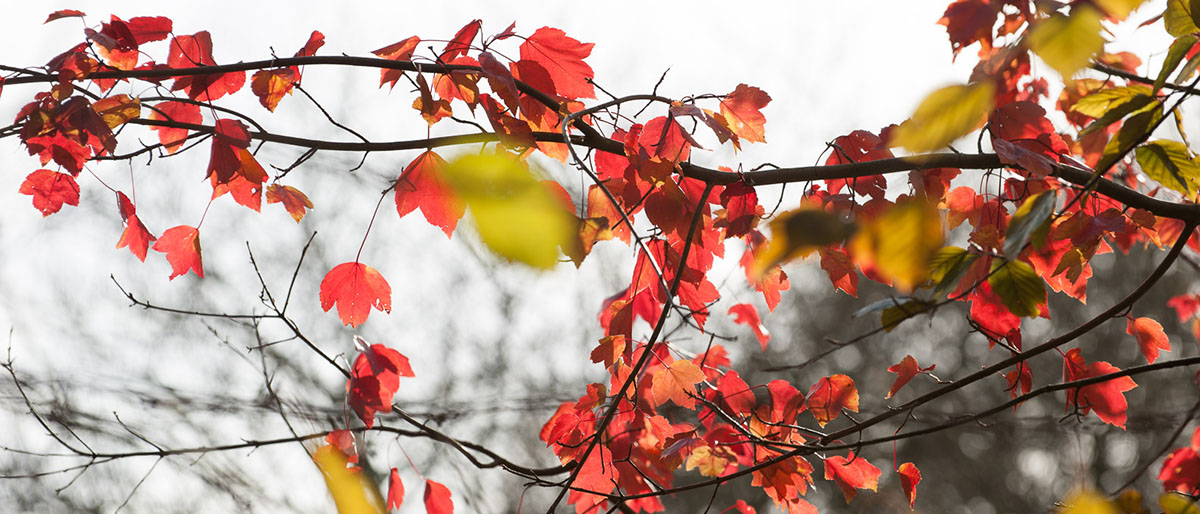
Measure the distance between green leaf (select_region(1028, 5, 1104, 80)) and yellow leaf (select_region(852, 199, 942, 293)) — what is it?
0.10 metres

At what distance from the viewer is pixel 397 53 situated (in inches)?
49.6

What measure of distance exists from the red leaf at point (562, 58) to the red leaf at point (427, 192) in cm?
26

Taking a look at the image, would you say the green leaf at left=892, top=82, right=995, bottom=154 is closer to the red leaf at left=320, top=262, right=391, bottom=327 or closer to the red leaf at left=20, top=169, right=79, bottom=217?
the red leaf at left=320, top=262, right=391, bottom=327

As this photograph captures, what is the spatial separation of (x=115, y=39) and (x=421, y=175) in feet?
1.84

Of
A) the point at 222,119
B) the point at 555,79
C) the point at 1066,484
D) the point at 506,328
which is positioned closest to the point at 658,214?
the point at 555,79

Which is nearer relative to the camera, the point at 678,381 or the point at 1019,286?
the point at 1019,286

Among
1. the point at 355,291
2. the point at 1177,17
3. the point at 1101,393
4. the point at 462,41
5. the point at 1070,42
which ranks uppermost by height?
the point at 462,41

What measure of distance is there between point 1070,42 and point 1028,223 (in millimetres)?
195

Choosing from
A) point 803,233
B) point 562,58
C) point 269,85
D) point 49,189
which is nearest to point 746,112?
point 562,58

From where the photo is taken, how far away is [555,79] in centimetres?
135

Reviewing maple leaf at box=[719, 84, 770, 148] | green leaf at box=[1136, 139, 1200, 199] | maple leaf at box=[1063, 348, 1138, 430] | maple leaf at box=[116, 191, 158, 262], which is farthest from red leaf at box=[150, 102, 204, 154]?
maple leaf at box=[1063, 348, 1138, 430]

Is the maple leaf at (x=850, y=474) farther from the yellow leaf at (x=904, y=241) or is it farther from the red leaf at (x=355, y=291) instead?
the yellow leaf at (x=904, y=241)

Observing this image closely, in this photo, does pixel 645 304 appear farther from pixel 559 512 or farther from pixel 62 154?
pixel 559 512

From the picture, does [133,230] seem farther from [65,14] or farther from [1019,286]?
[1019,286]
